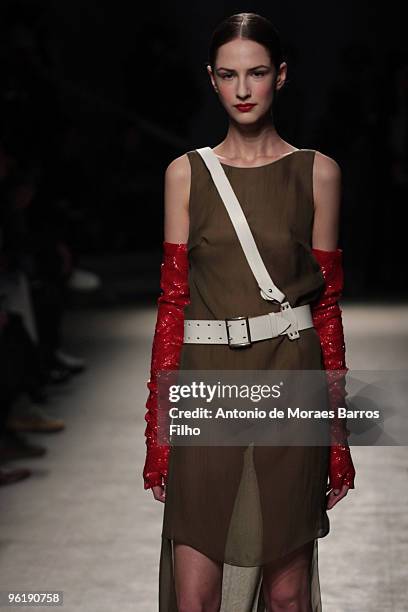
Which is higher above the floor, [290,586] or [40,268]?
[40,268]

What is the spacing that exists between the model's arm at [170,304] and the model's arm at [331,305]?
0.78ft

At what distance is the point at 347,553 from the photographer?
479 cm

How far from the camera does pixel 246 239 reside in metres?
2.78

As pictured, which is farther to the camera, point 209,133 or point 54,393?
point 209,133

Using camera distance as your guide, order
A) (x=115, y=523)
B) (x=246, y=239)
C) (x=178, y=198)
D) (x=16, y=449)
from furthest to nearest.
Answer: (x=16, y=449)
(x=115, y=523)
(x=178, y=198)
(x=246, y=239)

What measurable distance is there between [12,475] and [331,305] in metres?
3.27

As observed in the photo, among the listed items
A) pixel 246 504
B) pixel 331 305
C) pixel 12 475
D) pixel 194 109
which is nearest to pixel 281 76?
pixel 331 305

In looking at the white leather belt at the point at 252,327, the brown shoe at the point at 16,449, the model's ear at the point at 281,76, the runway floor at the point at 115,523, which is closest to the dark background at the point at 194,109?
the runway floor at the point at 115,523

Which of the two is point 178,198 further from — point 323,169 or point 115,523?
point 115,523

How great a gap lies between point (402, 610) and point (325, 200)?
1.63 metres

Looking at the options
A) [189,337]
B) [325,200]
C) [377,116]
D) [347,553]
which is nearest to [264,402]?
[189,337]

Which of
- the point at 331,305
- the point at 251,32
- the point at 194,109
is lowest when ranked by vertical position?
the point at 331,305

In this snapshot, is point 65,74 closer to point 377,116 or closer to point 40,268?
point 377,116

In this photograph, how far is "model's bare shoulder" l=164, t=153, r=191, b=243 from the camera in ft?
9.46
